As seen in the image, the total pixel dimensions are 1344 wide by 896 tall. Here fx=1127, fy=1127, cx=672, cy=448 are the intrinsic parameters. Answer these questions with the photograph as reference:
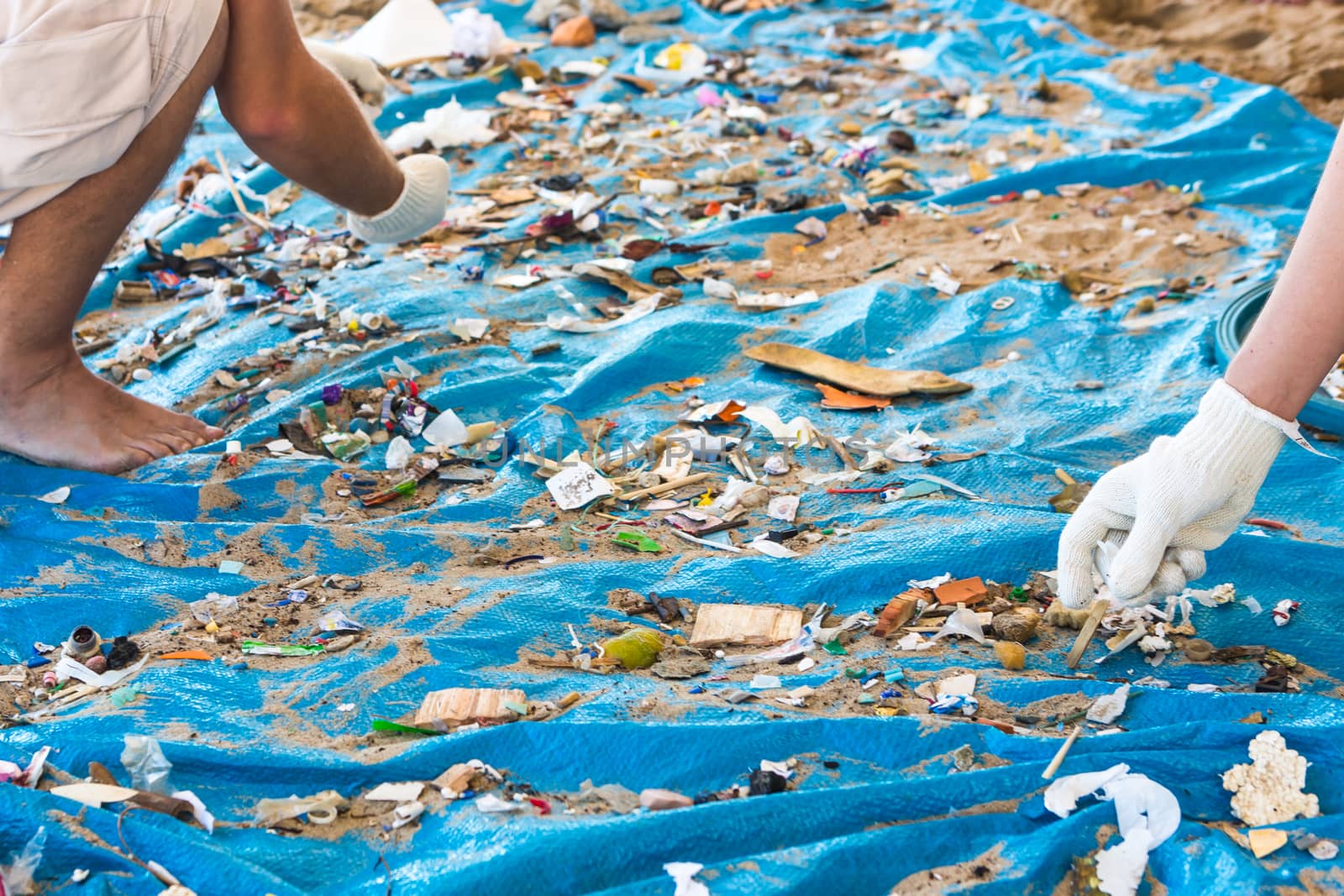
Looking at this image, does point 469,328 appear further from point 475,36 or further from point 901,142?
point 475,36

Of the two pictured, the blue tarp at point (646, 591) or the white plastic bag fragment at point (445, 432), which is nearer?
the blue tarp at point (646, 591)

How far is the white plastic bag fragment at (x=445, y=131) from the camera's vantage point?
13.5 feet

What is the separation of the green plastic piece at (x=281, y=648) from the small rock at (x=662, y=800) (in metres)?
0.62

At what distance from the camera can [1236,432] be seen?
1523 mm

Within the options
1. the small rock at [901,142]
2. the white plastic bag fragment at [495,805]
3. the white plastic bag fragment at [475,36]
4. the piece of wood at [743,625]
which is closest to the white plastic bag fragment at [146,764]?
the white plastic bag fragment at [495,805]

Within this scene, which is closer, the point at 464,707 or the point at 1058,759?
the point at 1058,759

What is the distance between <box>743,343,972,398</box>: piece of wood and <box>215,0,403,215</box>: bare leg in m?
1.03

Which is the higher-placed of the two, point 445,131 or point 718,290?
point 445,131

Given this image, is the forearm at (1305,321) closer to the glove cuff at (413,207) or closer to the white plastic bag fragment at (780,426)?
the white plastic bag fragment at (780,426)

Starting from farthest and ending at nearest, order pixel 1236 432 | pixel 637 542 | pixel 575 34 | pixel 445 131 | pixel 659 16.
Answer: pixel 659 16
pixel 575 34
pixel 445 131
pixel 637 542
pixel 1236 432

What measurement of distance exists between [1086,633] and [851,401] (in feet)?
3.09

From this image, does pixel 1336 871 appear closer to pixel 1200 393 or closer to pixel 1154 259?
pixel 1200 393

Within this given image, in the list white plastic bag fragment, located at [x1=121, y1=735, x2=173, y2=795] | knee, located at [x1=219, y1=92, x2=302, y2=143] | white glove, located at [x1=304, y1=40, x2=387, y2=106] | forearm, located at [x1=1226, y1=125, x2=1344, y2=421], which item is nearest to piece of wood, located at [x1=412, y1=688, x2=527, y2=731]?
white plastic bag fragment, located at [x1=121, y1=735, x2=173, y2=795]

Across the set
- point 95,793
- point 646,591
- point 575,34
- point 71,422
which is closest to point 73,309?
point 71,422
